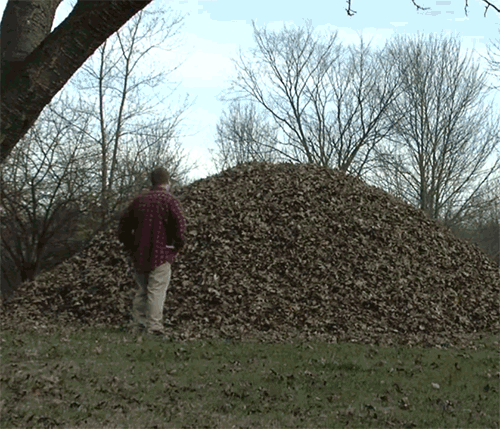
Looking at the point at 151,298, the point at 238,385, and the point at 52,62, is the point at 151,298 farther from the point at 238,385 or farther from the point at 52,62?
the point at 52,62

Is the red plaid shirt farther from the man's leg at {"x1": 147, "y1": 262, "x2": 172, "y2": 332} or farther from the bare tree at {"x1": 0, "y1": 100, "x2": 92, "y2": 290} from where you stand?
the bare tree at {"x1": 0, "y1": 100, "x2": 92, "y2": 290}

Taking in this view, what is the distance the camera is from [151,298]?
8812 millimetres

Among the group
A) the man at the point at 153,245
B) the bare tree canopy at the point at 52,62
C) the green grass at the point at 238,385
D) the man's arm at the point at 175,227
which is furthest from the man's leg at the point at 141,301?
the bare tree canopy at the point at 52,62

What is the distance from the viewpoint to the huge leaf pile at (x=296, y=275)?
9.94m

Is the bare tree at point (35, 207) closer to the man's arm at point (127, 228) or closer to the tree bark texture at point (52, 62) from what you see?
the man's arm at point (127, 228)

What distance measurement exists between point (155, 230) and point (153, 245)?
0.62 feet

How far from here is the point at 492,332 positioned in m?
10.5

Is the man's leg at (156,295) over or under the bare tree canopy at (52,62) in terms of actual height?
under

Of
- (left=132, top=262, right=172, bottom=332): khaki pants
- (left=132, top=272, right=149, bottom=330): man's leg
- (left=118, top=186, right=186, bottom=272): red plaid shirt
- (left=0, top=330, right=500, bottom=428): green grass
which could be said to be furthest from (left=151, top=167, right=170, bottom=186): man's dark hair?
(left=0, top=330, right=500, bottom=428): green grass

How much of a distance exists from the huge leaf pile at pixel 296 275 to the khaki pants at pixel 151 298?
39cm

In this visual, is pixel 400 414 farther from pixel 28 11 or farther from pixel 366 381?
pixel 28 11

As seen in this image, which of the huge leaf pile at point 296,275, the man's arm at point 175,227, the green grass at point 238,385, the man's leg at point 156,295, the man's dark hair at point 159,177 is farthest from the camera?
the huge leaf pile at point 296,275

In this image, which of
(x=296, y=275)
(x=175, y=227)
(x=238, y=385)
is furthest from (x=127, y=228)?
(x=238, y=385)

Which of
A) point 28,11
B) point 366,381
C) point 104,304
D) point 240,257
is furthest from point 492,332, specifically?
point 28,11
